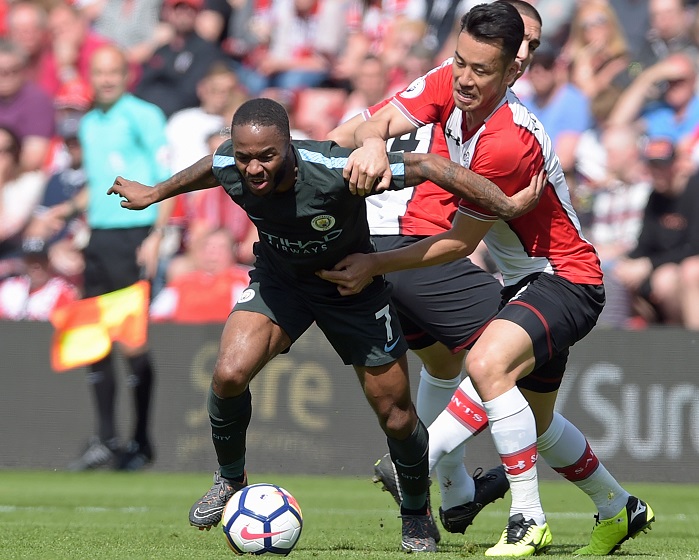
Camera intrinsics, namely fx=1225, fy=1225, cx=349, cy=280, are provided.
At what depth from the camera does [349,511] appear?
8750 mm

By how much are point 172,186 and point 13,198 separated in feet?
27.3

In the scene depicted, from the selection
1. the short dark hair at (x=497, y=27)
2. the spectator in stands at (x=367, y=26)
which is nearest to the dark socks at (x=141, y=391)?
the spectator in stands at (x=367, y=26)

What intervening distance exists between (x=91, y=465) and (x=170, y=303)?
1986mm

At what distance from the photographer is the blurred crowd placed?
38.9 ft

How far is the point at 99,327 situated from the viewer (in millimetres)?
11938

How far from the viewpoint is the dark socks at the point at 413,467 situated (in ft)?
20.1

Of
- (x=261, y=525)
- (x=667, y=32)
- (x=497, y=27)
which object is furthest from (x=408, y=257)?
(x=667, y=32)

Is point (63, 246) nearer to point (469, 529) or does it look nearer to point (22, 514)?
point (22, 514)

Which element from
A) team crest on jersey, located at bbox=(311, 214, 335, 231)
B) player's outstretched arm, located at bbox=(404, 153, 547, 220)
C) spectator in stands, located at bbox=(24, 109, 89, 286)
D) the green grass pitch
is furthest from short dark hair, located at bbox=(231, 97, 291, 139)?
spectator in stands, located at bbox=(24, 109, 89, 286)

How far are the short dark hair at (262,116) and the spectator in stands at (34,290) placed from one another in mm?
7897

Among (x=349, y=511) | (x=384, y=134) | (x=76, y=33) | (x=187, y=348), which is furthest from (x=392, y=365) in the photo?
(x=76, y=33)

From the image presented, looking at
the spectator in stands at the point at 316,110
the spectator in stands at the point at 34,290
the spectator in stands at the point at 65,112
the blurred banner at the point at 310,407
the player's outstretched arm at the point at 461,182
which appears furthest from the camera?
the spectator in stands at the point at 316,110

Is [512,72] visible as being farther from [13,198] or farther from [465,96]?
[13,198]

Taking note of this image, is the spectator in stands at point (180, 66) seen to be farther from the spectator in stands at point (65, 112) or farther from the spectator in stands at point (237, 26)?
the spectator in stands at point (65, 112)
